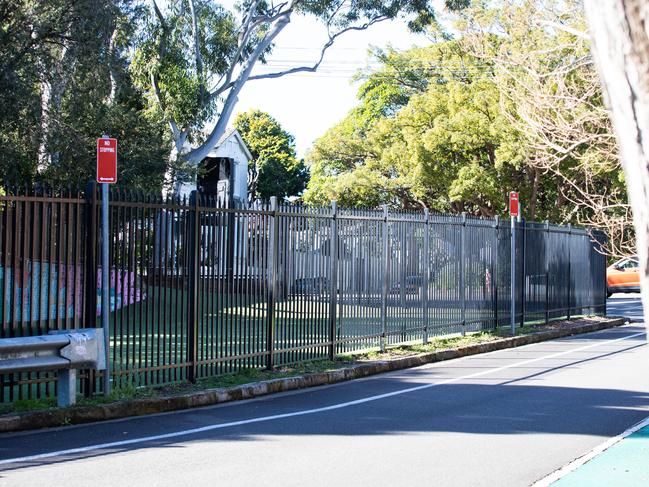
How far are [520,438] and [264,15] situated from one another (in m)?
25.8

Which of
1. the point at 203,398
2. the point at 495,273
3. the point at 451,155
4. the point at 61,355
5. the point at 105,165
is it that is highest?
the point at 451,155

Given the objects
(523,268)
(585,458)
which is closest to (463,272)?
(523,268)

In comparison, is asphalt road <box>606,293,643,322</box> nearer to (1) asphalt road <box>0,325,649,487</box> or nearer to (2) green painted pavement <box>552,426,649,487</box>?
(1) asphalt road <box>0,325,649,487</box>

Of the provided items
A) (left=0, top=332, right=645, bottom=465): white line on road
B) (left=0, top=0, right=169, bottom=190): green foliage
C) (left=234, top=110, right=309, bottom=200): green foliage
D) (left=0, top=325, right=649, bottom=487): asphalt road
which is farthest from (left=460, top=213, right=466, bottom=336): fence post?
(left=234, top=110, right=309, bottom=200): green foliage

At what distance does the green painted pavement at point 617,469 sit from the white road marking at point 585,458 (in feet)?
0.15

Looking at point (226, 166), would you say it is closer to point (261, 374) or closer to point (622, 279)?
point (622, 279)

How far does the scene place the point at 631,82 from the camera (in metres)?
1.98

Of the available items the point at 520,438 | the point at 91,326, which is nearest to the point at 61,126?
the point at 91,326

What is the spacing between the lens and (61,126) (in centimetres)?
1878

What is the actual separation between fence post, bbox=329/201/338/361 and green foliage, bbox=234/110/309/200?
51.1m

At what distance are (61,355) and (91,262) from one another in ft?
4.35

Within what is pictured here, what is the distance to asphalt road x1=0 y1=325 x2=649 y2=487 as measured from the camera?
7.12 meters

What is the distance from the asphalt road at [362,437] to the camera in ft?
23.4

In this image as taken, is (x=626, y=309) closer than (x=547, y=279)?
No
